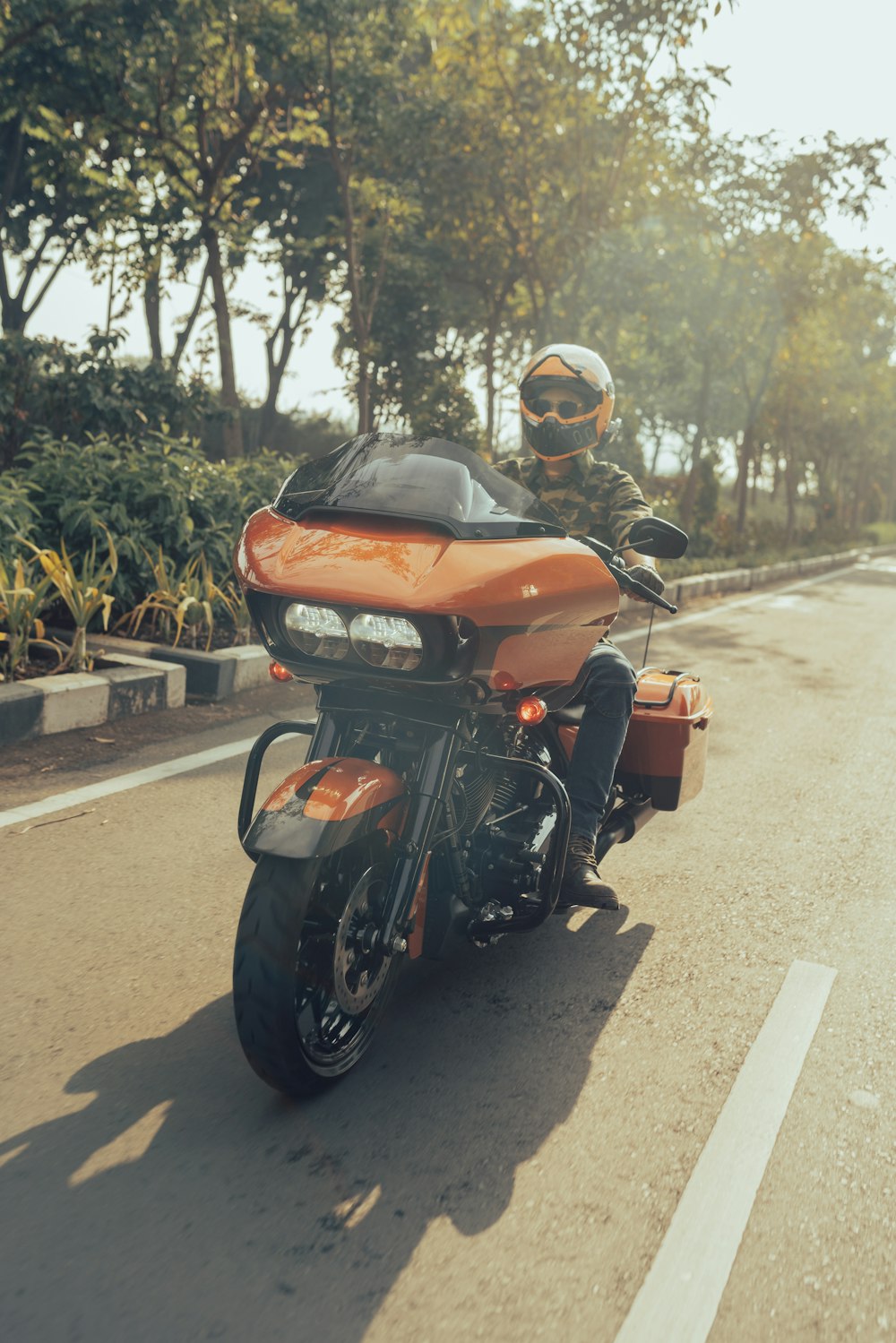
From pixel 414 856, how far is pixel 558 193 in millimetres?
13352

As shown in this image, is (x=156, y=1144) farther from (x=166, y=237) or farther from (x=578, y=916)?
(x=166, y=237)

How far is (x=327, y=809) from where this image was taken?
269cm

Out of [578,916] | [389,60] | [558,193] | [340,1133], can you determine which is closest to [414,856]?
[340,1133]

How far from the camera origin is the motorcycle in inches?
105

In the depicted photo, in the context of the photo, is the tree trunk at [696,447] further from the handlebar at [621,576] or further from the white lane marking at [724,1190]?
the white lane marking at [724,1190]

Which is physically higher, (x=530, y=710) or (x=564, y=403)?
(x=564, y=403)

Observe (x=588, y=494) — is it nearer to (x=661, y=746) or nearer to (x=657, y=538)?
(x=657, y=538)

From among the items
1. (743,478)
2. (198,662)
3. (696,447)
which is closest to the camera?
(198,662)

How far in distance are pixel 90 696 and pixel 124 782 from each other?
36.7 inches

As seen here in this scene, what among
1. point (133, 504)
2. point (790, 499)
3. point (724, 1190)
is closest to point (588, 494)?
point (724, 1190)

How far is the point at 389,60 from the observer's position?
12.7 meters

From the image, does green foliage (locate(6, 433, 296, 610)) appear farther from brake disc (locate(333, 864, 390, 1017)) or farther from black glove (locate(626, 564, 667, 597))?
brake disc (locate(333, 864, 390, 1017))

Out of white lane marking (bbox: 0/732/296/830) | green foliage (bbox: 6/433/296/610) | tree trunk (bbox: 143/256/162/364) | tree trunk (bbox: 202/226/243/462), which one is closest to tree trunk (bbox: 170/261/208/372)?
tree trunk (bbox: 143/256/162/364)

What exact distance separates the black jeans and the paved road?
492 millimetres
